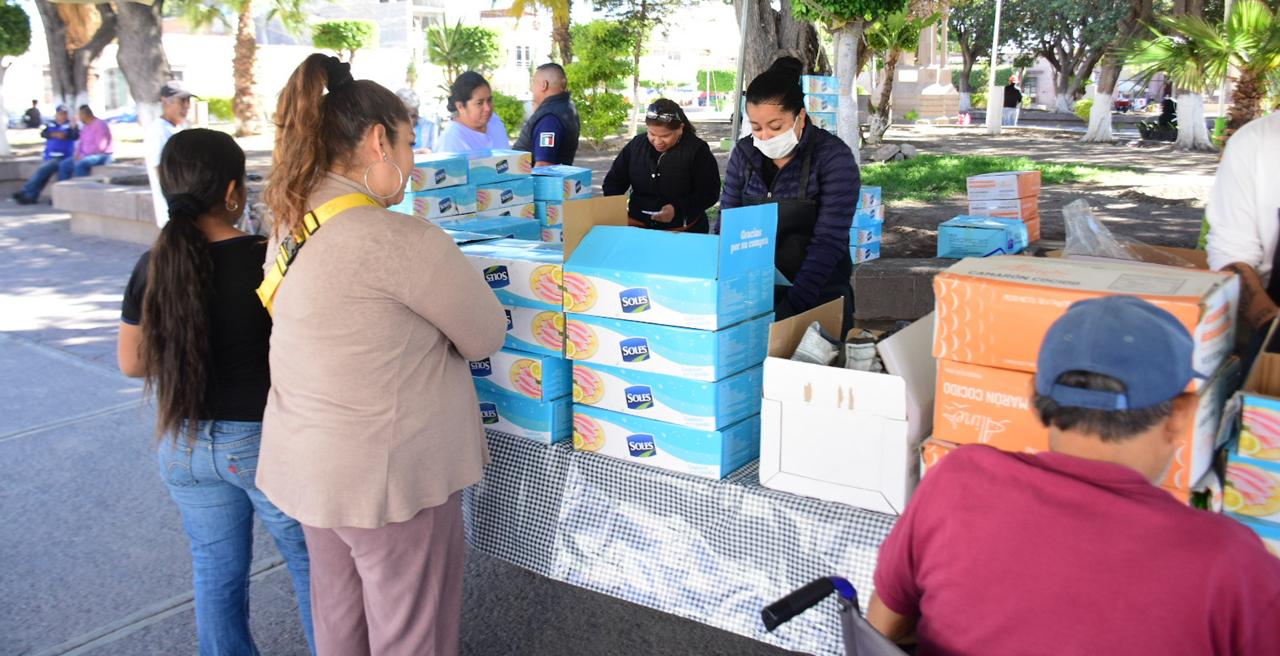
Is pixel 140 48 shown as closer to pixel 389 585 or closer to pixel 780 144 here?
pixel 780 144

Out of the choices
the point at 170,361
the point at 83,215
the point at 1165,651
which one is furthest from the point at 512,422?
the point at 83,215

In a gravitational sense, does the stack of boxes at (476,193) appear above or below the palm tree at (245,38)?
below

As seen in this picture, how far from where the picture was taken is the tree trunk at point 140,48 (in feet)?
46.9

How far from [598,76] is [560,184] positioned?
57.0 ft

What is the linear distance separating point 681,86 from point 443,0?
1962 centimetres

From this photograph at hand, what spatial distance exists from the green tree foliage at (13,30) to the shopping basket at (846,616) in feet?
88.5

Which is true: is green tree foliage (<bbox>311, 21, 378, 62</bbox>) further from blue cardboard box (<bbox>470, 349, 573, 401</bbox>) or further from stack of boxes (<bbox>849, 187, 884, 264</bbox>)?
blue cardboard box (<bbox>470, 349, 573, 401</bbox>)

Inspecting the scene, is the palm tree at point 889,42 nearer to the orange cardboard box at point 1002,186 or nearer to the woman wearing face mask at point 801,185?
the orange cardboard box at point 1002,186

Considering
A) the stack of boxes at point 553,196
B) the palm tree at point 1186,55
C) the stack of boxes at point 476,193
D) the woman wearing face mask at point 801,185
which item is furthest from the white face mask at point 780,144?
the palm tree at point 1186,55

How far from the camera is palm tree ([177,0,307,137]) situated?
24.8 m

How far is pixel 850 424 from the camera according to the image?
2.33 metres

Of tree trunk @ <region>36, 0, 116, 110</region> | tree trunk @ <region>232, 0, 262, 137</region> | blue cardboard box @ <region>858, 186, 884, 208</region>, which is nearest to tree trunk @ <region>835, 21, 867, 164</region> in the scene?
blue cardboard box @ <region>858, 186, 884, 208</region>

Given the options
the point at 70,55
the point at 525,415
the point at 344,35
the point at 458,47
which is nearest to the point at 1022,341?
the point at 525,415

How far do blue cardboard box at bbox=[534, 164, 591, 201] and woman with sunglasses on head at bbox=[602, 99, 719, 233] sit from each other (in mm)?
224
